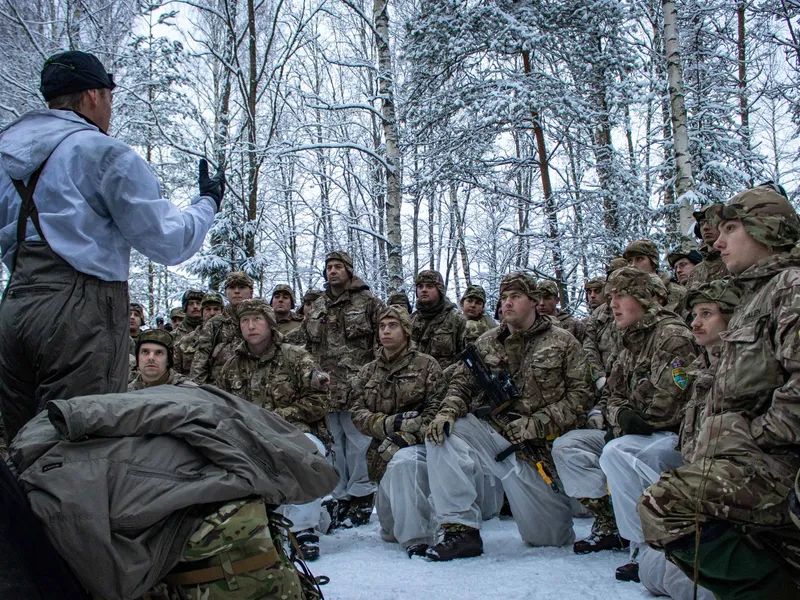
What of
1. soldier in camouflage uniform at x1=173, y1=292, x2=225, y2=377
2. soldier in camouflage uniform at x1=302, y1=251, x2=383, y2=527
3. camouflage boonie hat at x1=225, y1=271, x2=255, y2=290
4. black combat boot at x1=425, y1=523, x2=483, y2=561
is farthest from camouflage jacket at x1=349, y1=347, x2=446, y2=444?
soldier in camouflage uniform at x1=173, y1=292, x2=225, y2=377

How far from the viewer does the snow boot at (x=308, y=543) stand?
13.8ft

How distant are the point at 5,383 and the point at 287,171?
19.9 m

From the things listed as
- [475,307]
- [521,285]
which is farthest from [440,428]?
[475,307]

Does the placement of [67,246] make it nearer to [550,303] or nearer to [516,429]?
[516,429]

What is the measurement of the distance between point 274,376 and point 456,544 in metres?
1.96

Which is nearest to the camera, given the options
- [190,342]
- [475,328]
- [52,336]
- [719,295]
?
[52,336]

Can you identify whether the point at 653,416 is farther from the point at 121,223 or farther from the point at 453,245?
the point at 453,245

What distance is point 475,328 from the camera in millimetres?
7023

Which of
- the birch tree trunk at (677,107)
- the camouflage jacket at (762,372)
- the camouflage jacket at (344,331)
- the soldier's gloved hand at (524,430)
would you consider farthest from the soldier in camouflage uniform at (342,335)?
the birch tree trunk at (677,107)

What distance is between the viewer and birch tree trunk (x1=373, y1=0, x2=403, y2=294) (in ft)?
30.6

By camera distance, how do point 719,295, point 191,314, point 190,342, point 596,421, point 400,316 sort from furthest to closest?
point 191,314, point 190,342, point 400,316, point 596,421, point 719,295

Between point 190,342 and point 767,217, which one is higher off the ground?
point 767,217

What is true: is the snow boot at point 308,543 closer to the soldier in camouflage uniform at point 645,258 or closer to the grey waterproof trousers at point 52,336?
the grey waterproof trousers at point 52,336

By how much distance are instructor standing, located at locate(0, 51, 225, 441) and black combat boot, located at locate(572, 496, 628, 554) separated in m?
3.11
